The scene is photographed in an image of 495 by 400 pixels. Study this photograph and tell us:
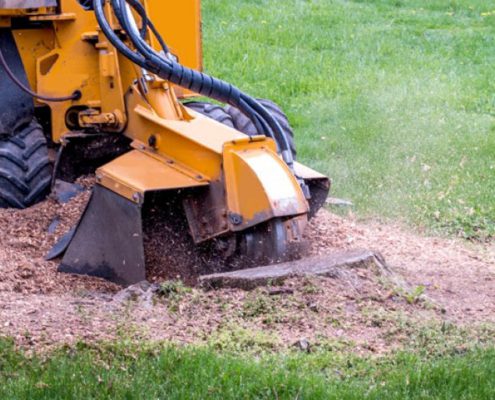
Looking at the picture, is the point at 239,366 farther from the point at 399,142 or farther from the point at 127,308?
the point at 399,142

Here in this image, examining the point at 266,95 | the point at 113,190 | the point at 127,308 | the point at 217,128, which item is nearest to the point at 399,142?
the point at 266,95

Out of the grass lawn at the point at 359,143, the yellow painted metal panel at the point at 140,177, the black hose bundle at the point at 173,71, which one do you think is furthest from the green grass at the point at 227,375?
the black hose bundle at the point at 173,71

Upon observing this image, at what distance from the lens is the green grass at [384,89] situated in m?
9.13

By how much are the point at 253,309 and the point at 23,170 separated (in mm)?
2514

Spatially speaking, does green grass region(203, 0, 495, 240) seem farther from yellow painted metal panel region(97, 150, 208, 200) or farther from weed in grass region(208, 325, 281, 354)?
weed in grass region(208, 325, 281, 354)

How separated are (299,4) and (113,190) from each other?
10.9 meters

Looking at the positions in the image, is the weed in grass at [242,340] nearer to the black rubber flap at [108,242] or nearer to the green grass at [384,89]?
the black rubber flap at [108,242]

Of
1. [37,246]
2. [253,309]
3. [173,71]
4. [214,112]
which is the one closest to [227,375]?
[253,309]

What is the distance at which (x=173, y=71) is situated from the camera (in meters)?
6.64

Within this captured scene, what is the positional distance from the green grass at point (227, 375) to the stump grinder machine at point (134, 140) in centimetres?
135

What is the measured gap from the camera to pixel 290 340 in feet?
17.4

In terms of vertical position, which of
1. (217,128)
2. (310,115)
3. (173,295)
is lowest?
(310,115)

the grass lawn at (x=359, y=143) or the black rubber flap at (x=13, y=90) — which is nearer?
the grass lawn at (x=359, y=143)

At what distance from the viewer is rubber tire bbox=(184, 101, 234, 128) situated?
8.15m
